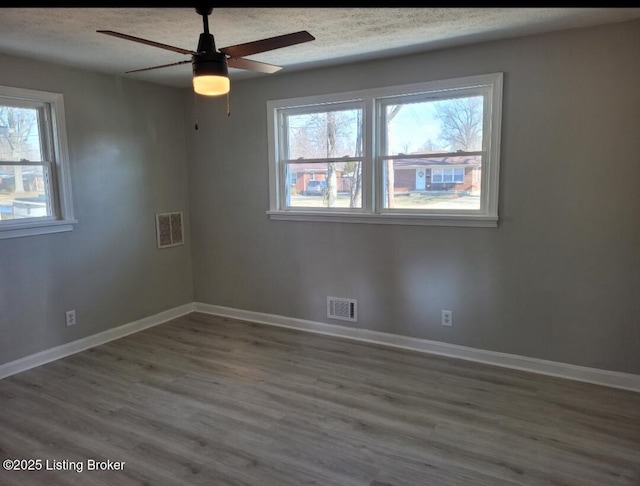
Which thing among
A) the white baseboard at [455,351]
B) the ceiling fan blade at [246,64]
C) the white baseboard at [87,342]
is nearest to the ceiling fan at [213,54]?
the ceiling fan blade at [246,64]

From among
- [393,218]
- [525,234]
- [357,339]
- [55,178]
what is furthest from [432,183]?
[55,178]

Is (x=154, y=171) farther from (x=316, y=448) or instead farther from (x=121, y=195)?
(x=316, y=448)

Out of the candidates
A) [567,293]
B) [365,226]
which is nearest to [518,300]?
[567,293]

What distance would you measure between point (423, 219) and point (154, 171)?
2.77 m

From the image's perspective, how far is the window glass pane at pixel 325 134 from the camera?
13.2 ft

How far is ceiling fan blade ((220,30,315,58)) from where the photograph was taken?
224cm

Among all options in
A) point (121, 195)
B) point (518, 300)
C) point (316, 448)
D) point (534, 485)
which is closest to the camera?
point (534, 485)

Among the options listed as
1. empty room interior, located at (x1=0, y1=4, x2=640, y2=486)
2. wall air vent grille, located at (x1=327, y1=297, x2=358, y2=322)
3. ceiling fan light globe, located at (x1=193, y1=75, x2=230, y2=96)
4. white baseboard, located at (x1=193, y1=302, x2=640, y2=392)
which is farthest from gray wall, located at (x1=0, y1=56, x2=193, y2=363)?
ceiling fan light globe, located at (x1=193, y1=75, x2=230, y2=96)

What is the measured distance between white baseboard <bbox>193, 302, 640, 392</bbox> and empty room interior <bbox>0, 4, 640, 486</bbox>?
0.7 inches

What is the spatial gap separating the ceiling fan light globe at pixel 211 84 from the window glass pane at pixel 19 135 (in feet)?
6.94

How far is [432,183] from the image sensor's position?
371cm

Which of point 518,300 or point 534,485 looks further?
point 518,300

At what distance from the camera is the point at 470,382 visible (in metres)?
3.29

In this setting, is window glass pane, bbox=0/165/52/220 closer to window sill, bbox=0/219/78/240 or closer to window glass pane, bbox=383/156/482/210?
window sill, bbox=0/219/78/240
